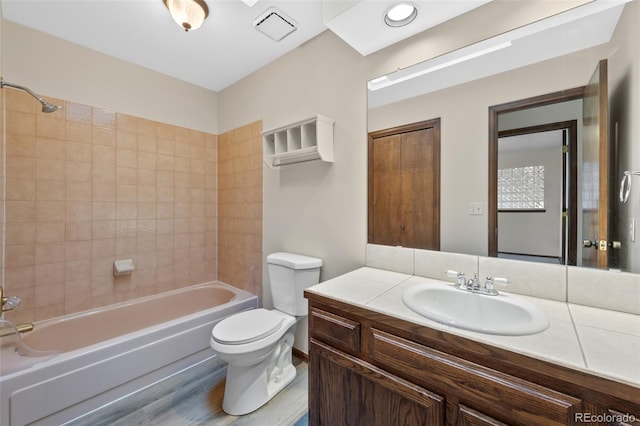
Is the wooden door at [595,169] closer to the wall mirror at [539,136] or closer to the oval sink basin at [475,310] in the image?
the wall mirror at [539,136]

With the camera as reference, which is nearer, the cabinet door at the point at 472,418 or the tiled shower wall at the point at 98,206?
the cabinet door at the point at 472,418

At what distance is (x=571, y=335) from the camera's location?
0.77m

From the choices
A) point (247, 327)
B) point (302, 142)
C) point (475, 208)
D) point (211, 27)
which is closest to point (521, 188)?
point (475, 208)

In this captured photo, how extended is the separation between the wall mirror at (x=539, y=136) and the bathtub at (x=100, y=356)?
1.93m

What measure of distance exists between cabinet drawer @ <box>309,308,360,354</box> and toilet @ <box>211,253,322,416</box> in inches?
20.2

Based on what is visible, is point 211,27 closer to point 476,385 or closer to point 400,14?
point 400,14

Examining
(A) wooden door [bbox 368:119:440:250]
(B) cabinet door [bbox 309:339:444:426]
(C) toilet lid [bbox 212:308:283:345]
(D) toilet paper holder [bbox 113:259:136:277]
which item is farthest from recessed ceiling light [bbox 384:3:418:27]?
(D) toilet paper holder [bbox 113:259:136:277]

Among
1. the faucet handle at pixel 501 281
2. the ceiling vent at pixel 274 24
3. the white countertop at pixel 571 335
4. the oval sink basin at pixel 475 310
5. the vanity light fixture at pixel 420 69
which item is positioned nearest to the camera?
the white countertop at pixel 571 335

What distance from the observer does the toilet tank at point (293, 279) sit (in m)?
1.81

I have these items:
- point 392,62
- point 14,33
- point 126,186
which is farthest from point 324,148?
point 14,33

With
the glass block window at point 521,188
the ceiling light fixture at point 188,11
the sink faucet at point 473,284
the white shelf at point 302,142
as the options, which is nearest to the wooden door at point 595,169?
the glass block window at point 521,188

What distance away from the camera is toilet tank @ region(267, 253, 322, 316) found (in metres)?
1.81

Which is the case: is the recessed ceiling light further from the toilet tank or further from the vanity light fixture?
the toilet tank

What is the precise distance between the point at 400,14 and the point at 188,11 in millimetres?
1194
